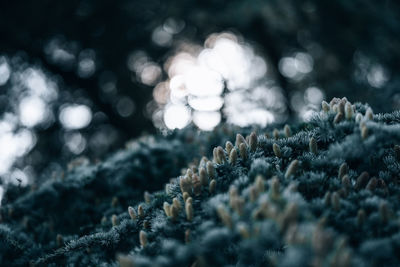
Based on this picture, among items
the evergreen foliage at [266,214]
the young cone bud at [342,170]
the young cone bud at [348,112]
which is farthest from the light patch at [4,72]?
the young cone bud at [342,170]

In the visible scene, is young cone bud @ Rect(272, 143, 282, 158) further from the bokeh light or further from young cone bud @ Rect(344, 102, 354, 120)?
the bokeh light

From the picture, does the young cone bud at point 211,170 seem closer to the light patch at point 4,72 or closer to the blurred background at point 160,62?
the blurred background at point 160,62

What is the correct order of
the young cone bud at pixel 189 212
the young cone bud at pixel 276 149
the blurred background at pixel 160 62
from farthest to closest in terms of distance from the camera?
the blurred background at pixel 160 62 → the young cone bud at pixel 276 149 → the young cone bud at pixel 189 212

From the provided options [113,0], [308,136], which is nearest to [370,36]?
[113,0]

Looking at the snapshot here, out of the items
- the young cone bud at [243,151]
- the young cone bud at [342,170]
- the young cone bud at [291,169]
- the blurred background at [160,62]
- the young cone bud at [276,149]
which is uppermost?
the blurred background at [160,62]

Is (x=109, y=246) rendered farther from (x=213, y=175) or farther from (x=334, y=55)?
(x=334, y=55)
